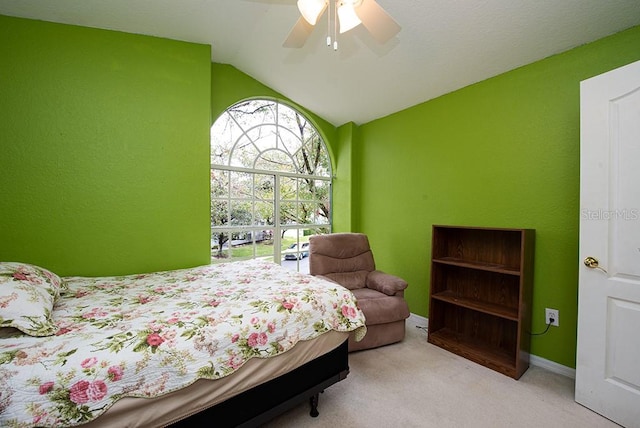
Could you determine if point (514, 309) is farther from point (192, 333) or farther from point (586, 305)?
point (192, 333)

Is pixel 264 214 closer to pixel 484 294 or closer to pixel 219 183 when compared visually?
pixel 219 183

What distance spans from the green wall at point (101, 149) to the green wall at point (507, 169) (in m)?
2.27

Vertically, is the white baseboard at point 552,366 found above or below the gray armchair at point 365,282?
below

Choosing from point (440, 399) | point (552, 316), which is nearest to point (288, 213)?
point (440, 399)

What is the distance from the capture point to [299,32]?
61.8 inches

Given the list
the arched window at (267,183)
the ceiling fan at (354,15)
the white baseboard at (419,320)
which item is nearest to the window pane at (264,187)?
the arched window at (267,183)

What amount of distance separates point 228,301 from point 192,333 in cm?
31

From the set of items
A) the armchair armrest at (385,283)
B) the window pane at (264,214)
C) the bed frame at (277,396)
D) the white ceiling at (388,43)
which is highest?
the white ceiling at (388,43)

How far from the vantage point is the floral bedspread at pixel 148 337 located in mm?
814

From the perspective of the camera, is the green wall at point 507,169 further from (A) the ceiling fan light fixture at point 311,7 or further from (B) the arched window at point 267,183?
(A) the ceiling fan light fixture at point 311,7

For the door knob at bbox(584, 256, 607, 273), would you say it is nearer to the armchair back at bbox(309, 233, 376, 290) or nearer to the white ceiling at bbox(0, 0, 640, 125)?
the white ceiling at bbox(0, 0, 640, 125)

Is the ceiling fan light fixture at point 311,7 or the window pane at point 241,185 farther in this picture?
the window pane at point 241,185

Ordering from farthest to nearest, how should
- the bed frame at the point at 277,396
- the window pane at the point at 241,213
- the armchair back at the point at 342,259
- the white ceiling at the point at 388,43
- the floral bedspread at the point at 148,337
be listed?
1. the window pane at the point at 241,213
2. the armchair back at the point at 342,259
3. the white ceiling at the point at 388,43
4. the bed frame at the point at 277,396
5. the floral bedspread at the point at 148,337

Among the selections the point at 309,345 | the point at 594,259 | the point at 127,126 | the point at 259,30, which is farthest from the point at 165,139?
the point at 594,259
